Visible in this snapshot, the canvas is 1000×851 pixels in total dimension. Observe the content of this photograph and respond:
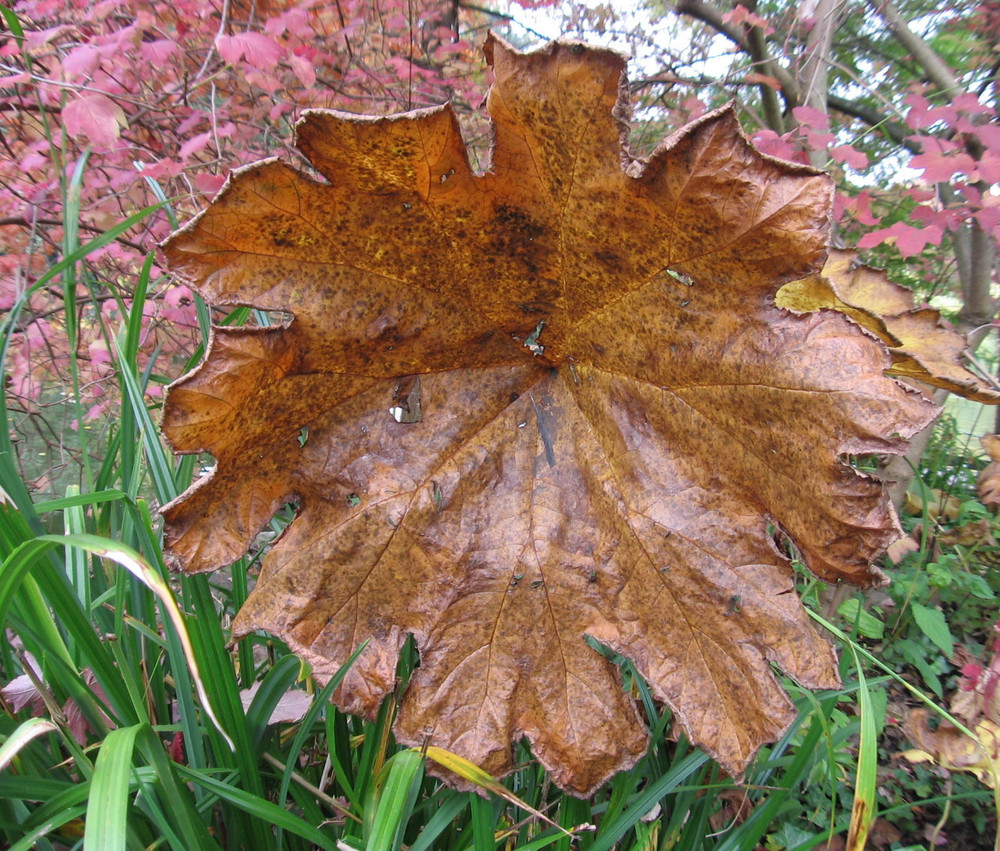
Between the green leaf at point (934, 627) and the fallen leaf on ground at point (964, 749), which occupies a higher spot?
the fallen leaf on ground at point (964, 749)

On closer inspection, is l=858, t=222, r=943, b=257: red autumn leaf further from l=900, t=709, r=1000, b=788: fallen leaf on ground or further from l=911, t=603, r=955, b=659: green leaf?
l=900, t=709, r=1000, b=788: fallen leaf on ground

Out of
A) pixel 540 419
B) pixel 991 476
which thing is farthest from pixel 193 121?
pixel 991 476

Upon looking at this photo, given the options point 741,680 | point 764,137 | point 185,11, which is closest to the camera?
point 741,680

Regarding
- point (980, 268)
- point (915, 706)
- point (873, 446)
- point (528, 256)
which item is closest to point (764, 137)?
point (980, 268)

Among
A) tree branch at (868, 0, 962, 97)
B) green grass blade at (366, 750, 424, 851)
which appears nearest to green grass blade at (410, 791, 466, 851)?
green grass blade at (366, 750, 424, 851)

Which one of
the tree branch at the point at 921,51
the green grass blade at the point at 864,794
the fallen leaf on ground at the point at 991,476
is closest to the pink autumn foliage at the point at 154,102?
the tree branch at the point at 921,51

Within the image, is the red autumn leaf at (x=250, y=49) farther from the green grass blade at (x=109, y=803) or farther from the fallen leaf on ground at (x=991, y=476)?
the fallen leaf on ground at (x=991, y=476)

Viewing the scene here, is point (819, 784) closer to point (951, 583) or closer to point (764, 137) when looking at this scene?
point (951, 583)
